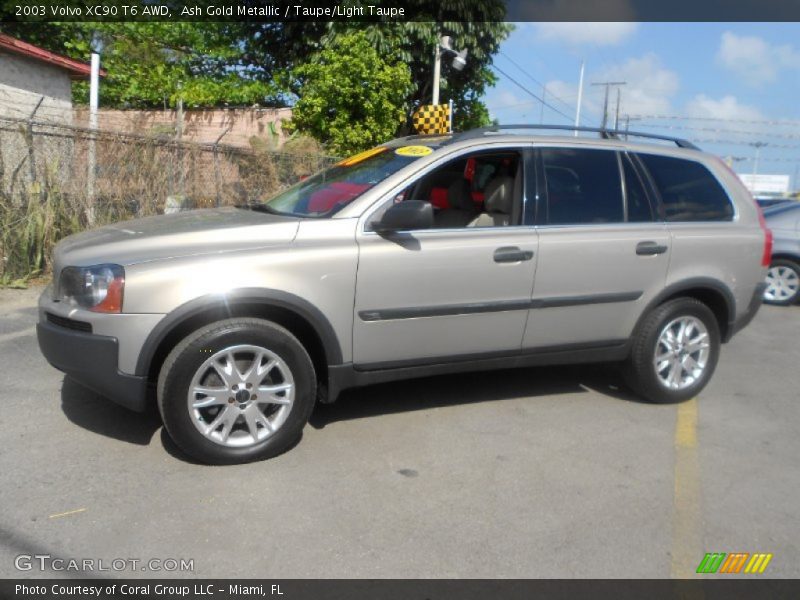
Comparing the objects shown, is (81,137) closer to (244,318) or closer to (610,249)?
(244,318)

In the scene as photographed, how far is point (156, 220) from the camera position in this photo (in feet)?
15.2

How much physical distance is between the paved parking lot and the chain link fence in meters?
3.12

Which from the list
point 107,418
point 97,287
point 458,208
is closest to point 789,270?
point 458,208

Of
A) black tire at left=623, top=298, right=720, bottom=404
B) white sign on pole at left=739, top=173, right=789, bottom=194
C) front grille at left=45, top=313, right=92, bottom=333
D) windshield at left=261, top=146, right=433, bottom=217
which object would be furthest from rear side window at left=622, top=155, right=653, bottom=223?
white sign on pole at left=739, top=173, right=789, bottom=194

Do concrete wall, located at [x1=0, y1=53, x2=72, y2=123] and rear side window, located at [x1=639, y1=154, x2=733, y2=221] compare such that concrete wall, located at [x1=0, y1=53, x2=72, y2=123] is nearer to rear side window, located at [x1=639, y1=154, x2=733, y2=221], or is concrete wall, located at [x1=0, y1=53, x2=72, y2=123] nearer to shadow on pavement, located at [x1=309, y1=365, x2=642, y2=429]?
shadow on pavement, located at [x1=309, y1=365, x2=642, y2=429]

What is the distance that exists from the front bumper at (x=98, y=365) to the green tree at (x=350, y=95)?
13.5 metres

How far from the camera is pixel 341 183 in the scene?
486 centimetres

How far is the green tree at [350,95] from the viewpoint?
54.0ft

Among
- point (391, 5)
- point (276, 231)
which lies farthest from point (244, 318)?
point (391, 5)

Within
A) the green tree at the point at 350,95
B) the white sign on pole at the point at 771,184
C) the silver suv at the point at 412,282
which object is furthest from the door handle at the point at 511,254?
the white sign on pole at the point at 771,184

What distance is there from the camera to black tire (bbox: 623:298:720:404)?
5.20 meters

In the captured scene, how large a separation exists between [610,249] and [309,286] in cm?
210

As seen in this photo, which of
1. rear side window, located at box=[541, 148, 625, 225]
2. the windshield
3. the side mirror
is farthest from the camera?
rear side window, located at box=[541, 148, 625, 225]

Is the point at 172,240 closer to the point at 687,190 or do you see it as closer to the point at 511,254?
the point at 511,254
